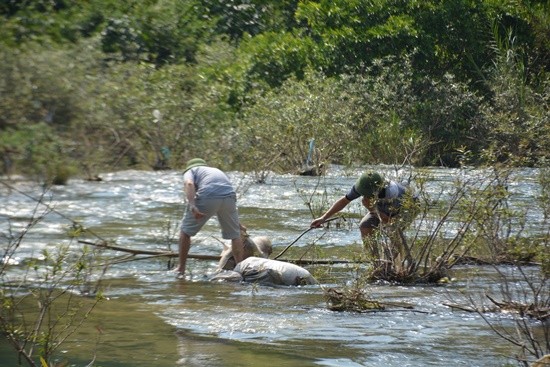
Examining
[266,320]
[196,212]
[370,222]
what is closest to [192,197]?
Answer: [196,212]

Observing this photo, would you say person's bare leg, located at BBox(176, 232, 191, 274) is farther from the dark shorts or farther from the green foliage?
the green foliage

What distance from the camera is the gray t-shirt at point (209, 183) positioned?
1094cm

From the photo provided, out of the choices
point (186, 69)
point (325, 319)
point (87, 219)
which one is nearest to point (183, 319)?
point (325, 319)

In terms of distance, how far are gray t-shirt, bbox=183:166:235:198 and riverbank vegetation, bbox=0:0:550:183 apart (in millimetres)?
6782

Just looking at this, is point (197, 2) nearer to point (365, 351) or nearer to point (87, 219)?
point (87, 219)

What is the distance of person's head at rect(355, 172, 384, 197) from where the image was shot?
33.8 ft

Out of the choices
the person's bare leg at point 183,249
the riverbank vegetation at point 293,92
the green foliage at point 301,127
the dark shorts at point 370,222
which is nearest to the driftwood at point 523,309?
the dark shorts at point 370,222

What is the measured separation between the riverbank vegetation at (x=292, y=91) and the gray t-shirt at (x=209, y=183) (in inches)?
267

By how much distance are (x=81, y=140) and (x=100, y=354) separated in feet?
49.0

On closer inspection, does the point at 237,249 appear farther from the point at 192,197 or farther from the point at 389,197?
the point at 389,197

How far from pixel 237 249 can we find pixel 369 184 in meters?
1.51

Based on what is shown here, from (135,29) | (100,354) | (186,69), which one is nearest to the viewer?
(100,354)

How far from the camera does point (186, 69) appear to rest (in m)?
24.9

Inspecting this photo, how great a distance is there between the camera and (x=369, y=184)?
10.3 metres
